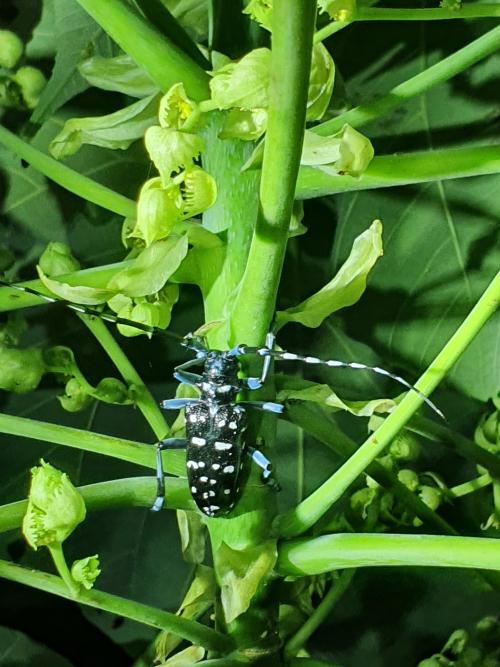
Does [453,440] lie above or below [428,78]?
below

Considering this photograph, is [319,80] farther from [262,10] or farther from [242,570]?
[242,570]

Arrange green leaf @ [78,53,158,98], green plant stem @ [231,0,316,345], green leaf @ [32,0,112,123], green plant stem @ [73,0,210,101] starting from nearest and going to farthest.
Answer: green plant stem @ [231,0,316,345] < green plant stem @ [73,0,210,101] < green leaf @ [78,53,158,98] < green leaf @ [32,0,112,123]

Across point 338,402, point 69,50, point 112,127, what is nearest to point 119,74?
point 112,127

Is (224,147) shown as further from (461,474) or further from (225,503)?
(461,474)

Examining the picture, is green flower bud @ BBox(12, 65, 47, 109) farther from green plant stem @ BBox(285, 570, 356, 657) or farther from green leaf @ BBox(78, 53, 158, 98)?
green plant stem @ BBox(285, 570, 356, 657)

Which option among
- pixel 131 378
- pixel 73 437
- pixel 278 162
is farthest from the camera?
pixel 131 378

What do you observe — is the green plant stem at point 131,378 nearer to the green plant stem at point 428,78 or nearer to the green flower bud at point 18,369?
the green flower bud at point 18,369

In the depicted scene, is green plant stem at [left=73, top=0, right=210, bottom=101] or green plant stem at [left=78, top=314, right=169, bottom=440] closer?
green plant stem at [left=73, top=0, right=210, bottom=101]

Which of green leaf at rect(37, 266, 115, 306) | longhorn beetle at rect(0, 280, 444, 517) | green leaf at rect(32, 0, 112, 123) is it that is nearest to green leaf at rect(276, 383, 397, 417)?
longhorn beetle at rect(0, 280, 444, 517)
